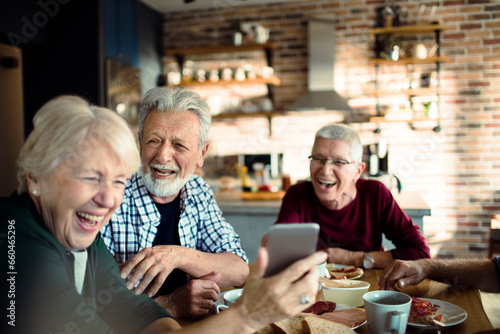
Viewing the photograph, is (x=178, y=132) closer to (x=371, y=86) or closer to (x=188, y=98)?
(x=188, y=98)

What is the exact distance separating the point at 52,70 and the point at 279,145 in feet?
7.99

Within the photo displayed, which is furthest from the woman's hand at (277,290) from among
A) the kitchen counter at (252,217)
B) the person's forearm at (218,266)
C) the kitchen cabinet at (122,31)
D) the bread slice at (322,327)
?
the kitchen cabinet at (122,31)

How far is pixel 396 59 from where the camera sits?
445 centimetres

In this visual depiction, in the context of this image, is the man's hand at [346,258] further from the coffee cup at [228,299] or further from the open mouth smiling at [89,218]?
the open mouth smiling at [89,218]

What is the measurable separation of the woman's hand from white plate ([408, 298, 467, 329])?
1.28 ft

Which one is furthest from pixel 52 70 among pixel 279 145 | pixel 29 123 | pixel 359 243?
pixel 359 243

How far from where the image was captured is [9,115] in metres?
3.71

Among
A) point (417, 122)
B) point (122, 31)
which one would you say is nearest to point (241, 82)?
point (122, 31)

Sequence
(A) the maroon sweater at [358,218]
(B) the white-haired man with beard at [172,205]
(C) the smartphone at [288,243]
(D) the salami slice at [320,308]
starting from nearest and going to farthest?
(C) the smartphone at [288,243] → (D) the salami slice at [320,308] → (B) the white-haired man with beard at [172,205] → (A) the maroon sweater at [358,218]

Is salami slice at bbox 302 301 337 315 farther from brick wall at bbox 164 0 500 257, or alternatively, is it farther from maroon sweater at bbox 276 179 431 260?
brick wall at bbox 164 0 500 257

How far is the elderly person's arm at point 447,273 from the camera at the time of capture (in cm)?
139

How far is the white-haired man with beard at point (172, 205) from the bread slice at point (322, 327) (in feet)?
1.66

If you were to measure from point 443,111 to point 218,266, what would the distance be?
381cm

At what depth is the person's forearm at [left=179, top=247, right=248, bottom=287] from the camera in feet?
4.63
